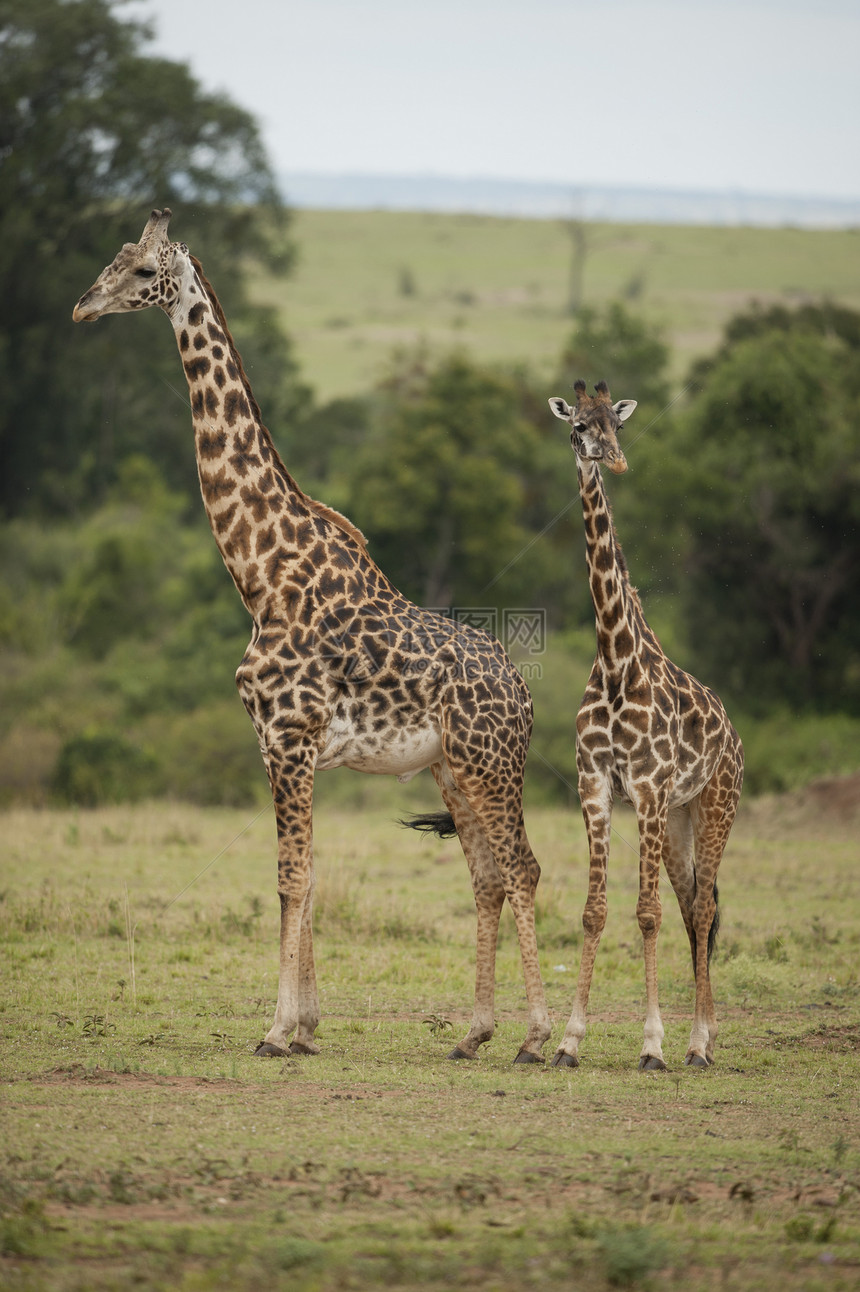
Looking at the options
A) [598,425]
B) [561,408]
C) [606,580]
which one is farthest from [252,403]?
[606,580]

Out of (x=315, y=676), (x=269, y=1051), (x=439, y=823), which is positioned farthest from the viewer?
(x=439, y=823)

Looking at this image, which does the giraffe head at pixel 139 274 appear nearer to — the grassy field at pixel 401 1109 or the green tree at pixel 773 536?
the grassy field at pixel 401 1109

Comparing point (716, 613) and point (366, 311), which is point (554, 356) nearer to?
point (366, 311)

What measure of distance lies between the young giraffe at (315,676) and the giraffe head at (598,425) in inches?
63.4

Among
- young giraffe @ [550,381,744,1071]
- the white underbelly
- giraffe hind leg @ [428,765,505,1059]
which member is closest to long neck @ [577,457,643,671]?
young giraffe @ [550,381,744,1071]

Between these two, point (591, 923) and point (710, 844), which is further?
point (710, 844)

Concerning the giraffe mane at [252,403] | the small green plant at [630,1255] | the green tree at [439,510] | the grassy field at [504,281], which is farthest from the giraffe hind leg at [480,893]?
the grassy field at [504,281]

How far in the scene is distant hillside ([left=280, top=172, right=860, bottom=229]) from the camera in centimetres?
10706

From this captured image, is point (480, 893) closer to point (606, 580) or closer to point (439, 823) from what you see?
point (439, 823)

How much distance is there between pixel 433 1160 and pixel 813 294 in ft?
232

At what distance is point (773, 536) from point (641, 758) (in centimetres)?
1959

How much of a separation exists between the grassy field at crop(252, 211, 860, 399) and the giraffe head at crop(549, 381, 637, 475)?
47.8m

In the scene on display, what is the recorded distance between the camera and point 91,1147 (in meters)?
6.72

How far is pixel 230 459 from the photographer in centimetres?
965
